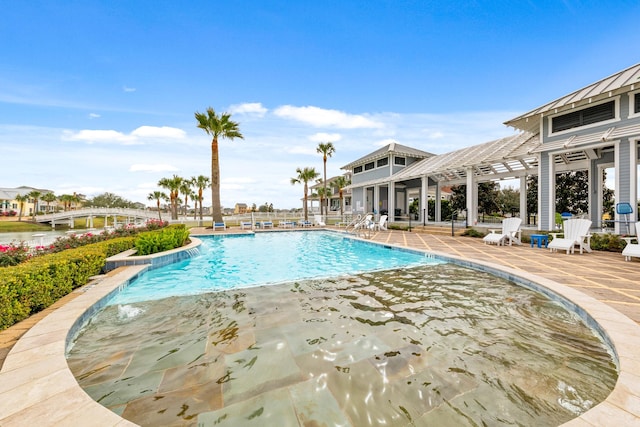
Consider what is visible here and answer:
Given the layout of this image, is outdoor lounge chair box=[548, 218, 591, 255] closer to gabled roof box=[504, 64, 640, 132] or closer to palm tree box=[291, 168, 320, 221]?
gabled roof box=[504, 64, 640, 132]

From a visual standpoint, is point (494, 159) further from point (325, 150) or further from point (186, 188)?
point (186, 188)

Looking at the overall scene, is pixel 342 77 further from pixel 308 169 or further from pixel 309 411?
pixel 309 411

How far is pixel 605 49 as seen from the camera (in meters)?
12.2

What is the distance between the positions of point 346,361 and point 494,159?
13.8m

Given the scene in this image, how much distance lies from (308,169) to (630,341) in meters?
27.0

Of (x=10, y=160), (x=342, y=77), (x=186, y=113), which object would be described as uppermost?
(x=342, y=77)

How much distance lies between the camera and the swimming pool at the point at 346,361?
7.02 ft

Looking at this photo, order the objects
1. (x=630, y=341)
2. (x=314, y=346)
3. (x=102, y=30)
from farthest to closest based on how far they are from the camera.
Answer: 1. (x=102, y=30)
2. (x=314, y=346)
3. (x=630, y=341)

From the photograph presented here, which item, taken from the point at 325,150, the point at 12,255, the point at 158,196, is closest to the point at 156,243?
the point at 12,255

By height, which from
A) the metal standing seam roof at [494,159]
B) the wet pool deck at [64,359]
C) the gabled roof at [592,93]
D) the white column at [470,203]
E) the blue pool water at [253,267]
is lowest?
the blue pool water at [253,267]

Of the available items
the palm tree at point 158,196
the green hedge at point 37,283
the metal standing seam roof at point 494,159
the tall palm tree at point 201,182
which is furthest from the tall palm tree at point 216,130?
the palm tree at point 158,196

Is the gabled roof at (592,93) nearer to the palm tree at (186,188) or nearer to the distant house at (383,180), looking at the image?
the distant house at (383,180)

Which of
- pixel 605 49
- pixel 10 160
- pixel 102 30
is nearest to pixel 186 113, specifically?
pixel 102 30

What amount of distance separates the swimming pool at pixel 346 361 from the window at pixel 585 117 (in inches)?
375
